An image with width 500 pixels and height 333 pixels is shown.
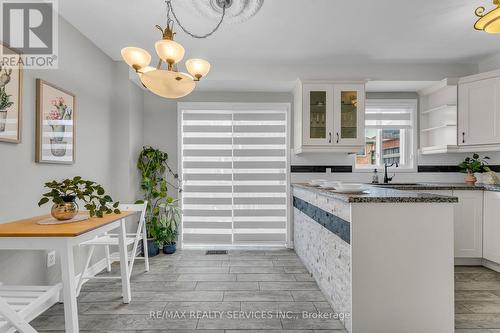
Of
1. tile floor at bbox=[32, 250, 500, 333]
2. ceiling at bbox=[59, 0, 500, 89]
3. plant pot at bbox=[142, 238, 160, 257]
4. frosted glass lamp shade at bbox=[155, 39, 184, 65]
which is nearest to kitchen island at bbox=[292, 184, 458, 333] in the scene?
tile floor at bbox=[32, 250, 500, 333]

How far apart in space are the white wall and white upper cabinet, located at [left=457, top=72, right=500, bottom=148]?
4.23 meters

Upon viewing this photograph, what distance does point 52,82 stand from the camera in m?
Answer: 2.49

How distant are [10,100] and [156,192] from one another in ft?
7.23

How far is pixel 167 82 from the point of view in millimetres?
1807

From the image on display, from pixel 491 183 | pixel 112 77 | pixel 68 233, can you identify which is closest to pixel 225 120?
pixel 112 77

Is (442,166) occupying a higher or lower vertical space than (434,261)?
higher

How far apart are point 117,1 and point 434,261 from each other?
3.09m

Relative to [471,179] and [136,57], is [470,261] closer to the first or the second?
[471,179]

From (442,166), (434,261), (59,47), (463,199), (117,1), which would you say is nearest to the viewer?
(434,261)

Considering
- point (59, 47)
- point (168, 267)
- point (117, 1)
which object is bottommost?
point (168, 267)

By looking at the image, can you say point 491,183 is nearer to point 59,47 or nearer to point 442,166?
→ point 442,166

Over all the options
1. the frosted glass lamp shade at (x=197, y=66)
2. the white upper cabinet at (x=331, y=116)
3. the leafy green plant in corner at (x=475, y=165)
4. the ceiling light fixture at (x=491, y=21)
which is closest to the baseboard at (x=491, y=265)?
the leafy green plant in corner at (x=475, y=165)

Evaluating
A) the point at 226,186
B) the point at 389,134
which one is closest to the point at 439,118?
the point at 389,134

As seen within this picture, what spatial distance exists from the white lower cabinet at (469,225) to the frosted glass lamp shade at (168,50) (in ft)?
11.2
